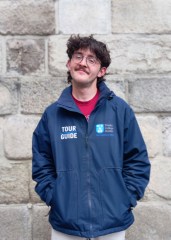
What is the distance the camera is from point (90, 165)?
7.25 feet

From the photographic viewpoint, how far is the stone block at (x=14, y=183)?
301cm

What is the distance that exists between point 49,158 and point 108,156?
37 cm

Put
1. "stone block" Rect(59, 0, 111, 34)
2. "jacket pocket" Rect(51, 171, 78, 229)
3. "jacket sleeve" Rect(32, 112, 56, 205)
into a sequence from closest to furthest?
"jacket pocket" Rect(51, 171, 78, 229), "jacket sleeve" Rect(32, 112, 56, 205), "stone block" Rect(59, 0, 111, 34)

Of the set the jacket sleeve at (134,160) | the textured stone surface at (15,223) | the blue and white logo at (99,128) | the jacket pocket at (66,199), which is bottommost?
A: the textured stone surface at (15,223)

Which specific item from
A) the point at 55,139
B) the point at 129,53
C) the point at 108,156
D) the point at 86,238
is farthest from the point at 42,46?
the point at 86,238

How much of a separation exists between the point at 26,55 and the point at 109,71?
2.07ft

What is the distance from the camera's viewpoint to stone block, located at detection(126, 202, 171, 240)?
301 centimetres

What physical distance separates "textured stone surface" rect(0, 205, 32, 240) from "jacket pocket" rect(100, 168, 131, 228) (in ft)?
3.35

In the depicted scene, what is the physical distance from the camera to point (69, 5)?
2951 millimetres

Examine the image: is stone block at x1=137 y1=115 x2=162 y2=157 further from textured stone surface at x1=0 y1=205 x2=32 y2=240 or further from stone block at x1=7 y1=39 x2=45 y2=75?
textured stone surface at x1=0 y1=205 x2=32 y2=240

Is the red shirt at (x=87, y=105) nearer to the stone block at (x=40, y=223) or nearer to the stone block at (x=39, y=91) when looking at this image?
the stone block at (x=39, y=91)

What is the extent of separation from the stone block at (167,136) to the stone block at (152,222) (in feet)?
1.31

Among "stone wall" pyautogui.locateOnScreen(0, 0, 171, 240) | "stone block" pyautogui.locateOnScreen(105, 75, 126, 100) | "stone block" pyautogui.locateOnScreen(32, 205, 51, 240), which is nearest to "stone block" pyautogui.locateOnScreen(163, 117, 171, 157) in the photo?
"stone wall" pyautogui.locateOnScreen(0, 0, 171, 240)

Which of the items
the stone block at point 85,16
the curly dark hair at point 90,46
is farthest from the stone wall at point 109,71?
the curly dark hair at point 90,46
